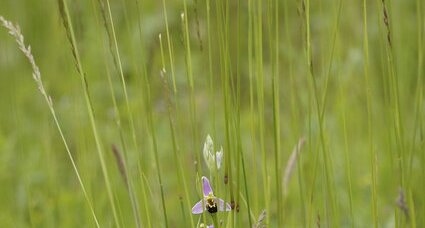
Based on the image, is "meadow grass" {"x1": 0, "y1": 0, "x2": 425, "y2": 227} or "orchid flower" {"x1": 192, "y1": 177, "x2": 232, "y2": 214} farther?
"meadow grass" {"x1": 0, "y1": 0, "x2": 425, "y2": 227}

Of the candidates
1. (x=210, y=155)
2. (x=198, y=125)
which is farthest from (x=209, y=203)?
(x=198, y=125)

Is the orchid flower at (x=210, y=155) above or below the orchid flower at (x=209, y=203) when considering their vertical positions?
above

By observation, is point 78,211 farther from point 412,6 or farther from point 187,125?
point 412,6

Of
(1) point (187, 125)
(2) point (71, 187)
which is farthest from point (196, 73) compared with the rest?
(2) point (71, 187)

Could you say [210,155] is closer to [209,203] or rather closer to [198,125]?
[209,203]

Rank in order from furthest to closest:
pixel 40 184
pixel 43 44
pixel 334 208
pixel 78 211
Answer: pixel 43 44 → pixel 40 184 → pixel 78 211 → pixel 334 208
